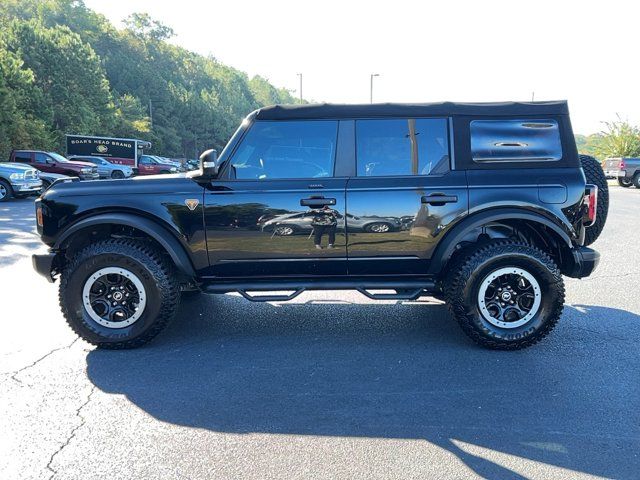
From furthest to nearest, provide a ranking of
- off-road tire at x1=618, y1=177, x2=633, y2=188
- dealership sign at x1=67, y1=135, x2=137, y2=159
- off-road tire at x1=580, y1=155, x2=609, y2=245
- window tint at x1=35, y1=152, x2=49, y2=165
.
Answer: dealership sign at x1=67, y1=135, x2=137, y2=159
off-road tire at x1=618, y1=177, x2=633, y2=188
window tint at x1=35, y1=152, x2=49, y2=165
off-road tire at x1=580, y1=155, x2=609, y2=245

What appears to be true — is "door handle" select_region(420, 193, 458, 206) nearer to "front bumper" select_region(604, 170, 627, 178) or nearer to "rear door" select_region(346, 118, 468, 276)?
"rear door" select_region(346, 118, 468, 276)

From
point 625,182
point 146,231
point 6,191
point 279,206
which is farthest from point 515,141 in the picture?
point 625,182

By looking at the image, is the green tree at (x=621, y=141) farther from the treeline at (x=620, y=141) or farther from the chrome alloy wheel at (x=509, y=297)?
the chrome alloy wheel at (x=509, y=297)

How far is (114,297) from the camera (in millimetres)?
3922

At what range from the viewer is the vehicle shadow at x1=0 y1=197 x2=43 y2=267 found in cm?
743

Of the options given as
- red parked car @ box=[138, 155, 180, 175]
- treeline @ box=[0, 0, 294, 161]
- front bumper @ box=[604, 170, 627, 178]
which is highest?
treeline @ box=[0, 0, 294, 161]

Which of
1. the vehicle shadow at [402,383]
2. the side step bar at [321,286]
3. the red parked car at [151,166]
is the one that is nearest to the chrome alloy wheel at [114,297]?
the vehicle shadow at [402,383]

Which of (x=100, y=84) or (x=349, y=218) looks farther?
(x=100, y=84)

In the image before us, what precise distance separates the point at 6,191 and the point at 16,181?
19.0 inches

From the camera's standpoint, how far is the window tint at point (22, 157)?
20.1m

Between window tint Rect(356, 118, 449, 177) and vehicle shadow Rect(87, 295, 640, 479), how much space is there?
1.48 metres

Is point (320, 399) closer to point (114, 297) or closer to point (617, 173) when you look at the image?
point (114, 297)

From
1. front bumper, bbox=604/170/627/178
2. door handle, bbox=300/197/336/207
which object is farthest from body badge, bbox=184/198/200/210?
front bumper, bbox=604/170/627/178

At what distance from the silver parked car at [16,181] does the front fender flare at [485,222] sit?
625 inches
